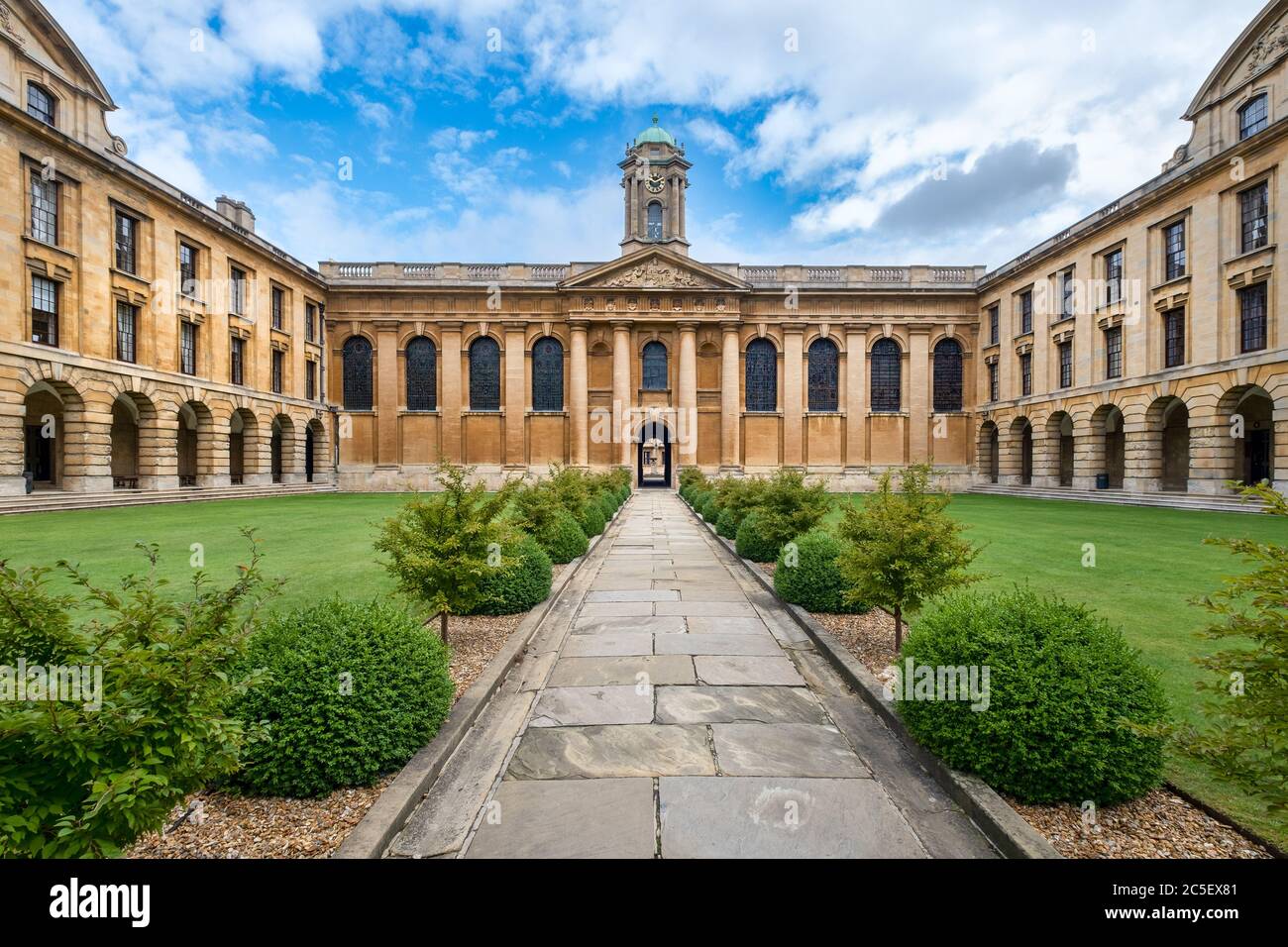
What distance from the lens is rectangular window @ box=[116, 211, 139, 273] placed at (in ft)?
80.1

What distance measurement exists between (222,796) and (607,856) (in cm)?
231

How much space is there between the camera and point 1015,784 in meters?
3.39

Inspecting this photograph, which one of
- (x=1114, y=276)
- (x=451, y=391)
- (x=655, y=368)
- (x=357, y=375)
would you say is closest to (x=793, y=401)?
(x=655, y=368)

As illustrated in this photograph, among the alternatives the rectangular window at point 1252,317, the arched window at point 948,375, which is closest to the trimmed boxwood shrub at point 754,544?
the rectangular window at point 1252,317

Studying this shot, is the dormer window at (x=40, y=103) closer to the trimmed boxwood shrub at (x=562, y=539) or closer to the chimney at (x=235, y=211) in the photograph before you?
the chimney at (x=235, y=211)

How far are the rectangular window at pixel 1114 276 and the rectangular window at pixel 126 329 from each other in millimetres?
44730

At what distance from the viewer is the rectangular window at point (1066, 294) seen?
30938 mm

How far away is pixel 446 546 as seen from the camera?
5922 mm

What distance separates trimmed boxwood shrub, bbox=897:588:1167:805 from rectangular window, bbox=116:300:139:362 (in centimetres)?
3209

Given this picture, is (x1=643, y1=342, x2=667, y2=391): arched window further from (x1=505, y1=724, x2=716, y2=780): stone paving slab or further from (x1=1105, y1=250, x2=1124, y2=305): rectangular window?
(x1=505, y1=724, x2=716, y2=780): stone paving slab

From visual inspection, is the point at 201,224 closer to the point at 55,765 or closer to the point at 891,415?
the point at 55,765

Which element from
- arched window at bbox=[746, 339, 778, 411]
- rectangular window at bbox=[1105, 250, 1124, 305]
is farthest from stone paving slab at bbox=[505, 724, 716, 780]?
arched window at bbox=[746, 339, 778, 411]

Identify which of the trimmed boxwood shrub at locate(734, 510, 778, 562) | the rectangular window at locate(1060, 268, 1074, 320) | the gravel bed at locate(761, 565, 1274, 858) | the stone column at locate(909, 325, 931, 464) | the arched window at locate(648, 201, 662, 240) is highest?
the arched window at locate(648, 201, 662, 240)

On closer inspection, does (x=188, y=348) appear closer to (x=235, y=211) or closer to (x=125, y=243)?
(x=125, y=243)
